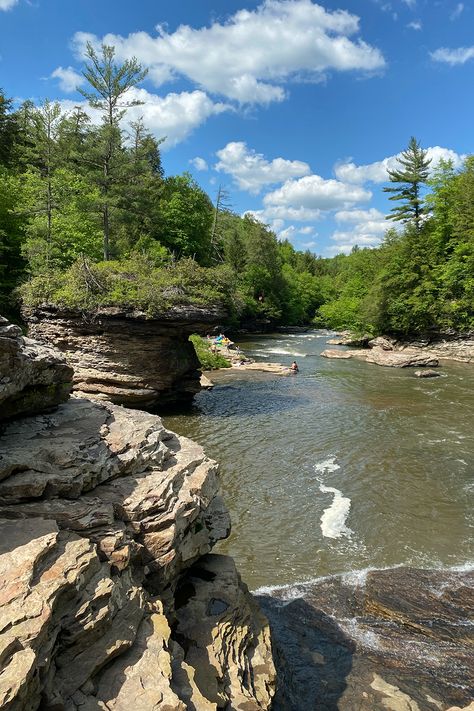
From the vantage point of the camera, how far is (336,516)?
11375 mm

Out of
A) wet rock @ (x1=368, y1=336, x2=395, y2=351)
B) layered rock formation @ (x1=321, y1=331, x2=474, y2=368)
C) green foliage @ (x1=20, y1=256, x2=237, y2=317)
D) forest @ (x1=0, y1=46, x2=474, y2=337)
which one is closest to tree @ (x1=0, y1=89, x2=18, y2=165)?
forest @ (x1=0, y1=46, x2=474, y2=337)

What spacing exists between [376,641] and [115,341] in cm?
1428

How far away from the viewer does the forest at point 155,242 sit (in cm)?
1872

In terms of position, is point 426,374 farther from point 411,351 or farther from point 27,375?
point 27,375

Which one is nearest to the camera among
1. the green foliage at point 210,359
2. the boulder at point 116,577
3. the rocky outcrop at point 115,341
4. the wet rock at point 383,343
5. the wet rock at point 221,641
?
the boulder at point 116,577

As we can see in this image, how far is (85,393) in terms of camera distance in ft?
56.7

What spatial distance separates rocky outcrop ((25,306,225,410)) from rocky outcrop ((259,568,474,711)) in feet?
38.6

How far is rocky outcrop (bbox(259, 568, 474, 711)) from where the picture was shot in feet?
19.4

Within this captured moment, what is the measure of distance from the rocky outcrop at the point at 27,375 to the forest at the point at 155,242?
10653 millimetres

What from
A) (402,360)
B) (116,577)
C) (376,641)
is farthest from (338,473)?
(402,360)

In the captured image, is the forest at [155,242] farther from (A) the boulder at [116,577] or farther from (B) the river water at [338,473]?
(A) the boulder at [116,577]

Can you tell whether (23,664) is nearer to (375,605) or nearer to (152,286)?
(375,605)

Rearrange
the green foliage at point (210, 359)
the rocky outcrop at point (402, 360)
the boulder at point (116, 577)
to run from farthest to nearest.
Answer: the rocky outcrop at point (402, 360), the green foliage at point (210, 359), the boulder at point (116, 577)

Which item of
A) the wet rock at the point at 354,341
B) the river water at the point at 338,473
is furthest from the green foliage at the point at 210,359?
the wet rock at the point at 354,341
